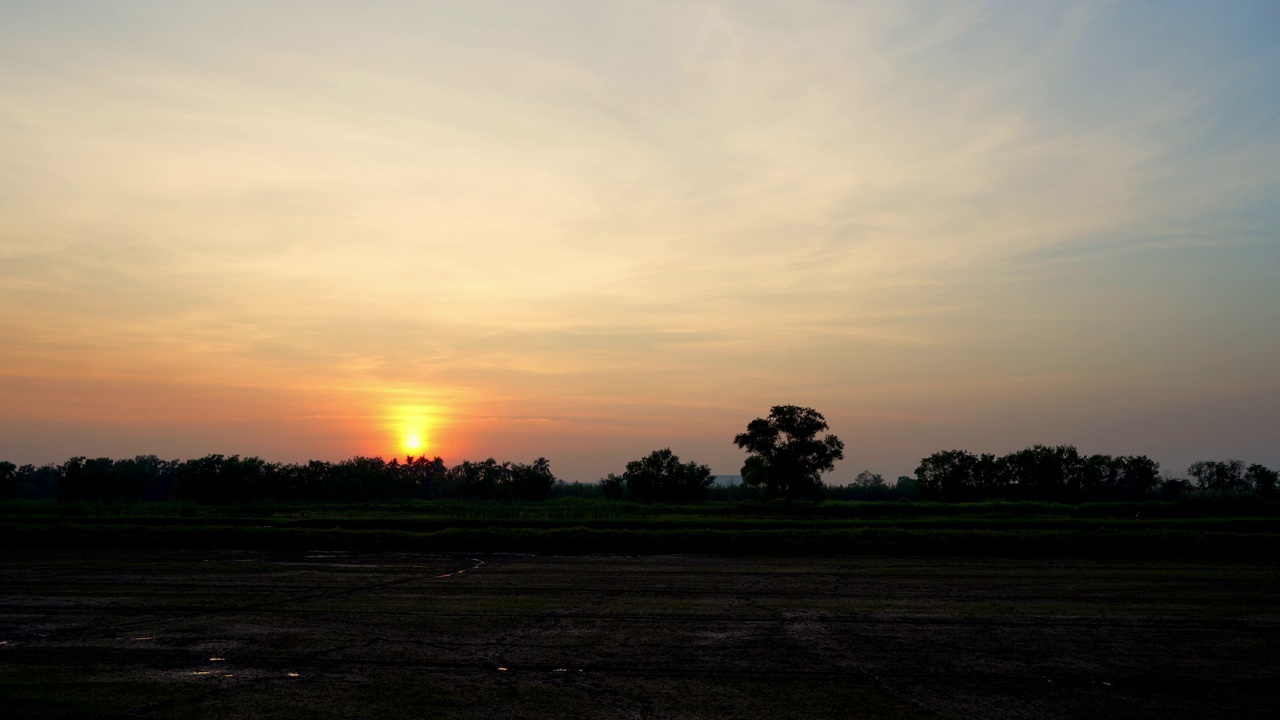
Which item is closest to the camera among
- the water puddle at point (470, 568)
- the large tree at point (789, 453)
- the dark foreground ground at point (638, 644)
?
the dark foreground ground at point (638, 644)

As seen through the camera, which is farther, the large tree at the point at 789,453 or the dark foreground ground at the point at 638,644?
the large tree at the point at 789,453

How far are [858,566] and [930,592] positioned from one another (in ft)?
16.7

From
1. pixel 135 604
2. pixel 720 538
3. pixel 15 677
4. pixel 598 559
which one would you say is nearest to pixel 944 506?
pixel 720 538

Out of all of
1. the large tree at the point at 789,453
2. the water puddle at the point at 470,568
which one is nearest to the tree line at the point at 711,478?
the large tree at the point at 789,453

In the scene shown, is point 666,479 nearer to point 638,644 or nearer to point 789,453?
point 789,453

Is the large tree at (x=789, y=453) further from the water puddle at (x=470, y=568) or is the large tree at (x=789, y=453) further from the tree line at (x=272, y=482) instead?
the water puddle at (x=470, y=568)

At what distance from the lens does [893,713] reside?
24.9 ft

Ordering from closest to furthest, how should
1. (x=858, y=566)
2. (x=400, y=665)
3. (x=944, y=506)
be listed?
(x=400, y=665), (x=858, y=566), (x=944, y=506)

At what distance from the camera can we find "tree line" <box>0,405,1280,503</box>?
207ft

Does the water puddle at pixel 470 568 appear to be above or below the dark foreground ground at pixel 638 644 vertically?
below

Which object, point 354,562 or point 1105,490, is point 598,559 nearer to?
point 354,562

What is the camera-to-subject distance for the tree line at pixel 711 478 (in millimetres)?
63000

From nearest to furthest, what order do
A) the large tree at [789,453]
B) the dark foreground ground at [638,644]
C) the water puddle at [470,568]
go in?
the dark foreground ground at [638,644] < the water puddle at [470,568] < the large tree at [789,453]

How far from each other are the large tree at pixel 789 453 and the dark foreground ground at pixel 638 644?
142 feet
